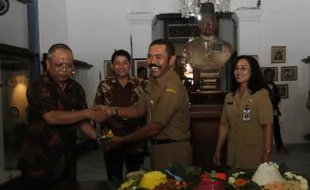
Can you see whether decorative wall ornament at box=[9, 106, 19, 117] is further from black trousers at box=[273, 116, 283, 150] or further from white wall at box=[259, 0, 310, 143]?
white wall at box=[259, 0, 310, 143]

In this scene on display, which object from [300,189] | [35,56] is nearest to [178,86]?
[300,189]

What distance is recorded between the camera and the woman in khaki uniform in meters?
2.96

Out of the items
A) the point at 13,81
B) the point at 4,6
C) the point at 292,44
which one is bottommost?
the point at 13,81

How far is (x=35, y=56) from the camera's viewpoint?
263 inches

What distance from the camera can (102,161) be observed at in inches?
273

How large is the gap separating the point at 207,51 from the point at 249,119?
1.27 meters

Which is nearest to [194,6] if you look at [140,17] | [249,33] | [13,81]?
[140,17]

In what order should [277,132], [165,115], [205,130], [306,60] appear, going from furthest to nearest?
1. [306,60]
2. [277,132]
3. [205,130]
4. [165,115]

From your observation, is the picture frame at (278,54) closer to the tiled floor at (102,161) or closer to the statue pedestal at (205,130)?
the tiled floor at (102,161)

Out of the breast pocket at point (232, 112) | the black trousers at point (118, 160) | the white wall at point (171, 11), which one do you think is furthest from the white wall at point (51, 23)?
the breast pocket at point (232, 112)

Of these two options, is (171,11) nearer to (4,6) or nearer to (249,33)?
(249,33)

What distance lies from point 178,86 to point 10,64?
3.56 metres

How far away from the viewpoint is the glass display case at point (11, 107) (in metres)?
5.37

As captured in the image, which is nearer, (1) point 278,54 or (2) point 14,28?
(2) point 14,28
